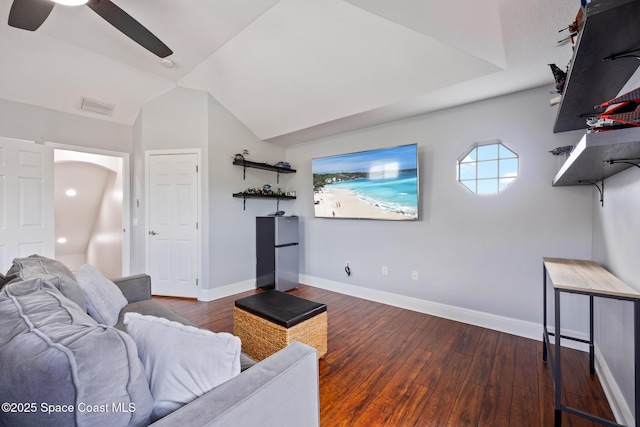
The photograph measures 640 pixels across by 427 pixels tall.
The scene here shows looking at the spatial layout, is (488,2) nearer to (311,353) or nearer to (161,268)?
(311,353)

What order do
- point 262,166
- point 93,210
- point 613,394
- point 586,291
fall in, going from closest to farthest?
1. point 586,291
2. point 613,394
3. point 262,166
4. point 93,210

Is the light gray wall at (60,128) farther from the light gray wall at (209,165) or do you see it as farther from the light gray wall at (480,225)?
the light gray wall at (480,225)

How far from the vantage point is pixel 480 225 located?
2.76 meters

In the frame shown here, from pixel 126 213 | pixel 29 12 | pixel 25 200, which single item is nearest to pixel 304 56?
pixel 29 12

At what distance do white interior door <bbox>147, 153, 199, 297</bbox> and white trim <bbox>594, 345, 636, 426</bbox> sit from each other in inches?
162

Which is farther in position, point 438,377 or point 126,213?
point 126,213

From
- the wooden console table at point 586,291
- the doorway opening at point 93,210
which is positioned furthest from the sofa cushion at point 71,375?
the doorway opening at point 93,210

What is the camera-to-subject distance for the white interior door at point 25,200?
285 centimetres

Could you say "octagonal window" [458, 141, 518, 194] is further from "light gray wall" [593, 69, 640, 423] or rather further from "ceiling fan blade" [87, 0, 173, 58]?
"ceiling fan blade" [87, 0, 173, 58]

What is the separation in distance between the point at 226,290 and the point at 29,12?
3259 millimetres

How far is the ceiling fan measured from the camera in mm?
1590

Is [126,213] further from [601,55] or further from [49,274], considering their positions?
[601,55]

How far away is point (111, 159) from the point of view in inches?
178

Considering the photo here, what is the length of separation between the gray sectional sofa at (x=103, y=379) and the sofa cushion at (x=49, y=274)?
1.14ft
